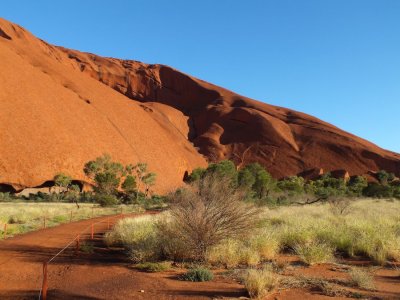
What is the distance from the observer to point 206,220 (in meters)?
10.1

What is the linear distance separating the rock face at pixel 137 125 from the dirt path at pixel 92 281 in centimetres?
2722

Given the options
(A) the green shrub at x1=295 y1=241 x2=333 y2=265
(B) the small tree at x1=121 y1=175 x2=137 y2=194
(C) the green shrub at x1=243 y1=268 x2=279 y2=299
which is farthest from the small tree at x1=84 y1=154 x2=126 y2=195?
(C) the green shrub at x1=243 y1=268 x2=279 y2=299

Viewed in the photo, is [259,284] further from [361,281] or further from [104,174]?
[104,174]

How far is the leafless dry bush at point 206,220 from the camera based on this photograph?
10086 millimetres

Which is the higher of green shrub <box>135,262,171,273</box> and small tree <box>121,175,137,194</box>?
small tree <box>121,175,137,194</box>

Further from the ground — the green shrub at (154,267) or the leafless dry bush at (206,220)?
the leafless dry bush at (206,220)

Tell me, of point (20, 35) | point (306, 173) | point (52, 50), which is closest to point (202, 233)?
point (306, 173)

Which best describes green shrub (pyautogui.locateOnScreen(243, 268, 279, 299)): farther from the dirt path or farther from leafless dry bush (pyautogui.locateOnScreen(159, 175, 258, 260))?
leafless dry bush (pyautogui.locateOnScreen(159, 175, 258, 260))

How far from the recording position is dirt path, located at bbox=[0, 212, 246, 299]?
714 cm

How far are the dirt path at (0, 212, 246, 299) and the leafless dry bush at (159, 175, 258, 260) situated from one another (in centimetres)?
134

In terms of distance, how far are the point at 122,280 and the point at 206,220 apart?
2.61 metres

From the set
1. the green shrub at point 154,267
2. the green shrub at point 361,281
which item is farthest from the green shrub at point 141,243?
the green shrub at point 361,281

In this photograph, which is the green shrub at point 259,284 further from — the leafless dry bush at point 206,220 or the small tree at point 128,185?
the small tree at point 128,185

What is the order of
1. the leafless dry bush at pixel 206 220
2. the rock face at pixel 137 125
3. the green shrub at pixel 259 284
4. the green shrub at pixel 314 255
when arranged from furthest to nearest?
the rock face at pixel 137 125 → the leafless dry bush at pixel 206 220 → the green shrub at pixel 314 255 → the green shrub at pixel 259 284
